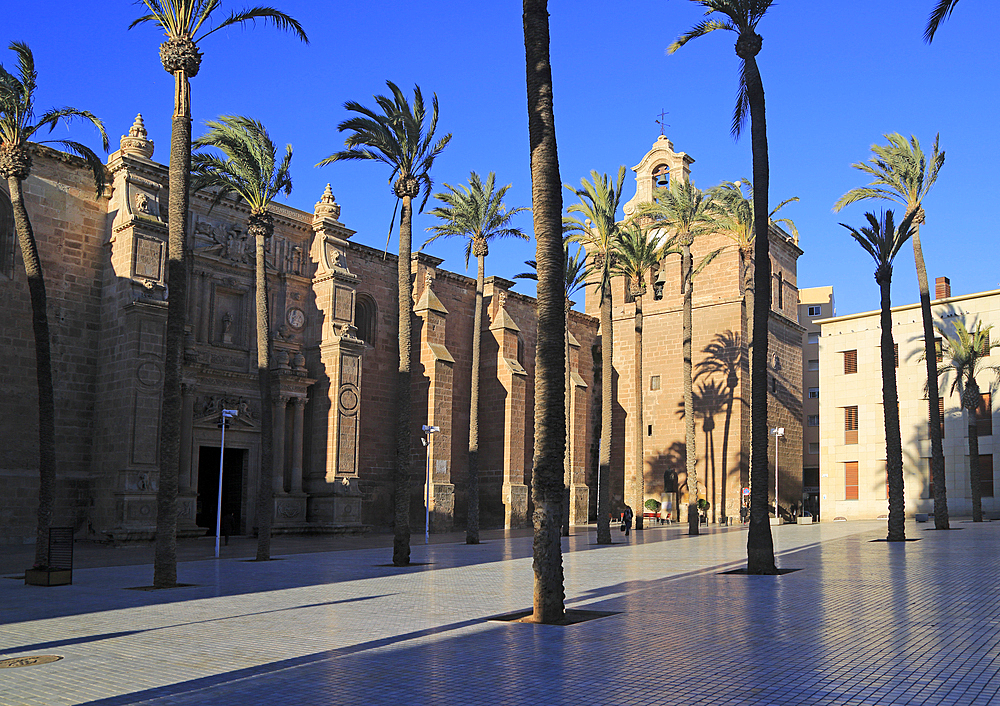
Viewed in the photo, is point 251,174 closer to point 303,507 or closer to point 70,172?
point 70,172

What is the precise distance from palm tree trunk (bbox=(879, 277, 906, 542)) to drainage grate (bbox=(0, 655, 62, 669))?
74.7ft

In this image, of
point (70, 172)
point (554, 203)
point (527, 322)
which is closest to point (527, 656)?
point (554, 203)

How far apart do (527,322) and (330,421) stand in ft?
53.2

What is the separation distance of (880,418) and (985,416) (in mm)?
5462

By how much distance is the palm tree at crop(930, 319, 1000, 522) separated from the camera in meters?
36.6

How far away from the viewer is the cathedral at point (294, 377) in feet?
86.3

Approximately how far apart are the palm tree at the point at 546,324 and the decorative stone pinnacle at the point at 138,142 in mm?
20268

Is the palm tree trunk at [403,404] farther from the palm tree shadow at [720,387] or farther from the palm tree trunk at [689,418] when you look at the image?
the palm tree shadow at [720,387]

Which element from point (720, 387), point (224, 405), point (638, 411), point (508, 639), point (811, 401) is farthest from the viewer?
point (811, 401)

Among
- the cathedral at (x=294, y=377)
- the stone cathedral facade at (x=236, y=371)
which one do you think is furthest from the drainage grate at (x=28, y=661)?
the cathedral at (x=294, y=377)

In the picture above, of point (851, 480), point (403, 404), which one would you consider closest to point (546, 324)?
point (403, 404)

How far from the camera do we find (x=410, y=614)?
11312mm

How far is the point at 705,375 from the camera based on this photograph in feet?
158

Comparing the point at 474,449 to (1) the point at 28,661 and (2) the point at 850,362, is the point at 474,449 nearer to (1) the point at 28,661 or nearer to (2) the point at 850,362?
(1) the point at 28,661
